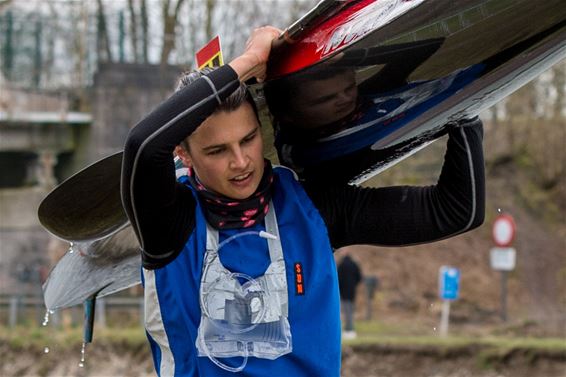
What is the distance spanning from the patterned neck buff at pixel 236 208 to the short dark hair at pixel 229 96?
0.55 ft

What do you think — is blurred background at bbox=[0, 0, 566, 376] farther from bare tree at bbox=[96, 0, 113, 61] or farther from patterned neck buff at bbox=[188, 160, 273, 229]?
patterned neck buff at bbox=[188, 160, 273, 229]

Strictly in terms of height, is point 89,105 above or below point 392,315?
above

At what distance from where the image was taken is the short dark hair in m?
2.68

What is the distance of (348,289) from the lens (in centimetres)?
1502

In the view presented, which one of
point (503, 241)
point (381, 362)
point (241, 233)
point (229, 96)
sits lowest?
point (381, 362)

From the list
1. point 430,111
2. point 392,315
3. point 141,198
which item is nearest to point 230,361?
point 141,198

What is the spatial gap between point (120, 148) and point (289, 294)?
15.5 m

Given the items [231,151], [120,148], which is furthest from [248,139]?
[120,148]

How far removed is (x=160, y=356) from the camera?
286 centimetres

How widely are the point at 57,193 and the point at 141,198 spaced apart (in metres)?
0.54

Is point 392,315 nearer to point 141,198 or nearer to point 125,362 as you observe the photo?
point 125,362

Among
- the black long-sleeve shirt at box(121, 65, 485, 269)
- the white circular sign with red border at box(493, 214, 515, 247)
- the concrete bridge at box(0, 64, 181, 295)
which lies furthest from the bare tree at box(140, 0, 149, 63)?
the black long-sleeve shirt at box(121, 65, 485, 269)

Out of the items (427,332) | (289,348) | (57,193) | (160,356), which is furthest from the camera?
(427,332)

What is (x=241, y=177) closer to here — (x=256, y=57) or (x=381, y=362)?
(x=256, y=57)
